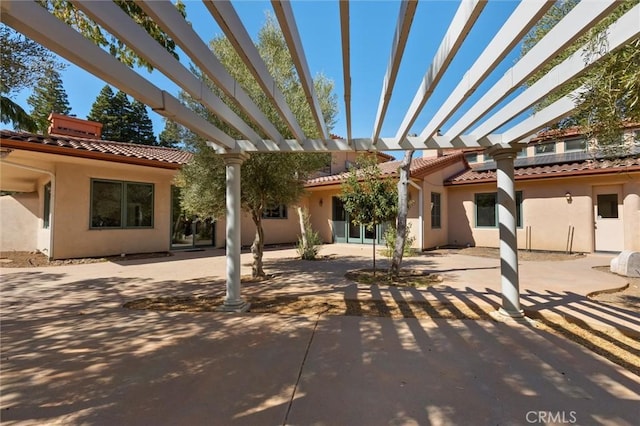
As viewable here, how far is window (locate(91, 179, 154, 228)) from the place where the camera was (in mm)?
9781

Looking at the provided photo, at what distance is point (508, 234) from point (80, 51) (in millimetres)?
5079

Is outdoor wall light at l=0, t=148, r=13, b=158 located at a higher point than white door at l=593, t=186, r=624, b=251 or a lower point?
higher

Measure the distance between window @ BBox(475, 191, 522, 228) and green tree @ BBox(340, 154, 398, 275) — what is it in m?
7.37

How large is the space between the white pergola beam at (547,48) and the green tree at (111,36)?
401 cm

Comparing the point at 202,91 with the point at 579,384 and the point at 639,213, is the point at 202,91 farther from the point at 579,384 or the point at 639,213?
the point at 639,213

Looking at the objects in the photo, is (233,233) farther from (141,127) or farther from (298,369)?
(141,127)

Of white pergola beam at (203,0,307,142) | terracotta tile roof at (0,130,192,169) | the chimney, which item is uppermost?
the chimney

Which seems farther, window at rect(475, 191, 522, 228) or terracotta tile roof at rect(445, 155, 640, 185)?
window at rect(475, 191, 522, 228)

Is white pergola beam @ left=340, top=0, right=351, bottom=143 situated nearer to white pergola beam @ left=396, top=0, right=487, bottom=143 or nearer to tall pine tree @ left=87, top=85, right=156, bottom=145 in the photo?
white pergola beam @ left=396, top=0, right=487, bottom=143

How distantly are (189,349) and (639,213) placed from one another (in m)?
13.4

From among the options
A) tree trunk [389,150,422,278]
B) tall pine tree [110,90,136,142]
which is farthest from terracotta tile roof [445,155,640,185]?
tall pine tree [110,90,136,142]

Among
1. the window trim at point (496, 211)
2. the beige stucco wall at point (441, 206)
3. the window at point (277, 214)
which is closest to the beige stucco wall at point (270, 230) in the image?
the window at point (277, 214)

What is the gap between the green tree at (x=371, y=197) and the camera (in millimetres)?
7023

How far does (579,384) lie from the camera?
8.39 ft
